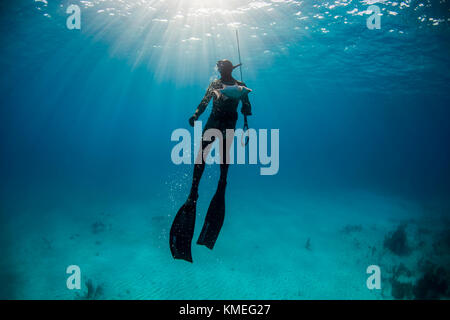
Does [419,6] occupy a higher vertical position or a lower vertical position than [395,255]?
higher

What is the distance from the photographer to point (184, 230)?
3635 mm

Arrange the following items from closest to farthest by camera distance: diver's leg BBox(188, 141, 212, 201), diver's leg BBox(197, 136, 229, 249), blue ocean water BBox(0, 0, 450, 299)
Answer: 1. diver's leg BBox(188, 141, 212, 201)
2. diver's leg BBox(197, 136, 229, 249)
3. blue ocean water BBox(0, 0, 450, 299)

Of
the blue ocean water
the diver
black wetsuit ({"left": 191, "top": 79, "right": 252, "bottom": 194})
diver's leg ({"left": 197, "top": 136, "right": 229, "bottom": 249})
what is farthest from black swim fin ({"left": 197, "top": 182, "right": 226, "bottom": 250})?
the blue ocean water

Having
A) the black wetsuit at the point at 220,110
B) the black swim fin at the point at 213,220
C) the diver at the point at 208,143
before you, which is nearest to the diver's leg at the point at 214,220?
the black swim fin at the point at 213,220

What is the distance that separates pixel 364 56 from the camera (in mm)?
19859

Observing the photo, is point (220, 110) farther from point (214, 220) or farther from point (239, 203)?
point (239, 203)

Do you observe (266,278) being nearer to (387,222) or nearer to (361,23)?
(387,222)

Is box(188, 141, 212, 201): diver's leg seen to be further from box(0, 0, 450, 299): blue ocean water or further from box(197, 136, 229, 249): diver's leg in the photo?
box(0, 0, 450, 299): blue ocean water

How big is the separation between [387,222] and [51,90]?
198ft

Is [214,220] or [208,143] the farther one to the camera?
[214,220]

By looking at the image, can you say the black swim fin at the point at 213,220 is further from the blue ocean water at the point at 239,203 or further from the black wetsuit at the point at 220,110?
the blue ocean water at the point at 239,203

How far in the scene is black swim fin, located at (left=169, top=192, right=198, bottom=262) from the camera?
142 inches

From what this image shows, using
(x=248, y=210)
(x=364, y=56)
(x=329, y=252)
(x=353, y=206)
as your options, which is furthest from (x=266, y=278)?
(x=364, y=56)

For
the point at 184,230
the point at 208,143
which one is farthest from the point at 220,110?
the point at 184,230
